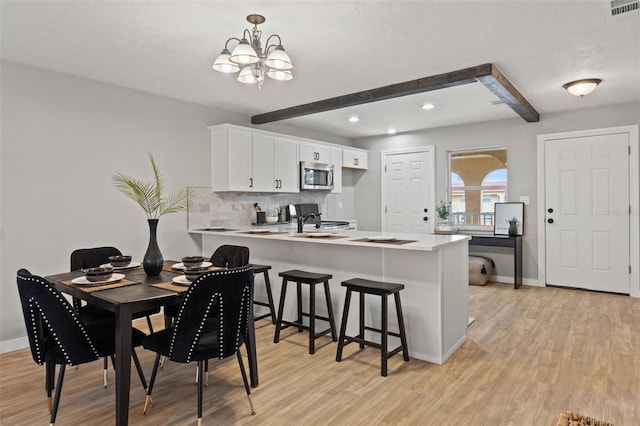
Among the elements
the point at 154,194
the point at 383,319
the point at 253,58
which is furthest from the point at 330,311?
the point at 154,194

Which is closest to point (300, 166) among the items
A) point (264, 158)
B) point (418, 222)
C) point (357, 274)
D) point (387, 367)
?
point (264, 158)

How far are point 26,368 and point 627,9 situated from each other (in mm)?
4849

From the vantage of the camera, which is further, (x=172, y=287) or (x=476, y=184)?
(x=476, y=184)

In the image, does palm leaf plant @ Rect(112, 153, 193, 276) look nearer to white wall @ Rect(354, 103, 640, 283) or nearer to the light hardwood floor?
the light hardwood floor

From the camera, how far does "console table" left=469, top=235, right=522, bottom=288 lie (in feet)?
17.4

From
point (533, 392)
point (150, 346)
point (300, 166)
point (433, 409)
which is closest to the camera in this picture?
point (150, 346)

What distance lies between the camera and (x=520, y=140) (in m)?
5.59

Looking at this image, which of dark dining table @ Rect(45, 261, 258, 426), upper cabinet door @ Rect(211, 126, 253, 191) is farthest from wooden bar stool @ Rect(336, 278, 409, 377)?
upper cabinet door @ Rect(211, 126, 253, 191)

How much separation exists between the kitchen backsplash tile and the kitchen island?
125 centimetres

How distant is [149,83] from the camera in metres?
3.87

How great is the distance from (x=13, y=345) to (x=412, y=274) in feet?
11.3

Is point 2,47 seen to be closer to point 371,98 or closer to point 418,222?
point 371,98

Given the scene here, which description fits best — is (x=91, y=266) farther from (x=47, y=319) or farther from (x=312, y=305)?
(x=312, y=305)

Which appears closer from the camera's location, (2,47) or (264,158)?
(2,47)
